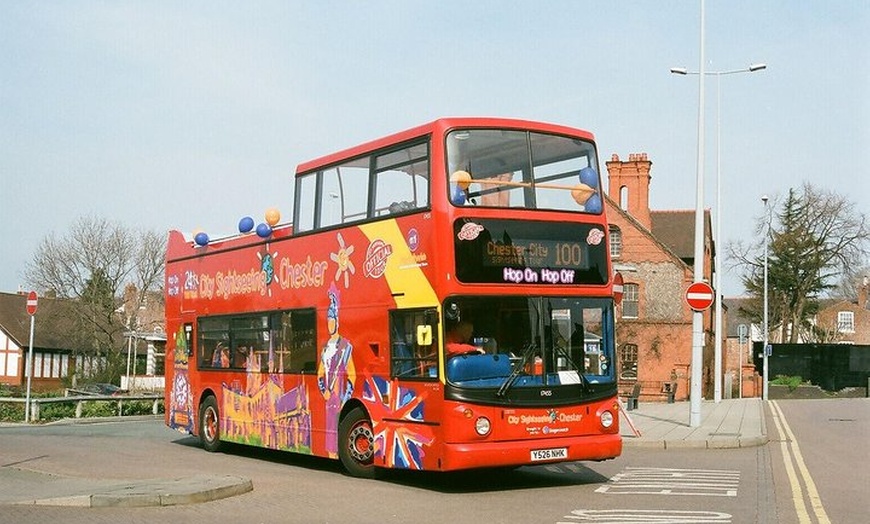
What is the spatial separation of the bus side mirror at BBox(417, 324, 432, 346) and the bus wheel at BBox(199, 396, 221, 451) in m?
7.09

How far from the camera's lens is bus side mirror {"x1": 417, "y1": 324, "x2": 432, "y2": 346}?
1270cm

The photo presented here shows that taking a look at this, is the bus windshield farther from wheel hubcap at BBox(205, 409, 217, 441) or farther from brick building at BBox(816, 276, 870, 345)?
brick building at BBox(816, 276, 870, 345)

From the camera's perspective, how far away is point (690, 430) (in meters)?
23.6

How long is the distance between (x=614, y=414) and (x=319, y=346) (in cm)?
450

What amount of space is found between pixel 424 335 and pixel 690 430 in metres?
12.6

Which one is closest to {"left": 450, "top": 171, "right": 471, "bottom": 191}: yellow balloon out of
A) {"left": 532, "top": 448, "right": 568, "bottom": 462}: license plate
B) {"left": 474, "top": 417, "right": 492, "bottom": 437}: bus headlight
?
{"left": 474, "top": 417, "right": 492, "bottom": 437}: bus headlight

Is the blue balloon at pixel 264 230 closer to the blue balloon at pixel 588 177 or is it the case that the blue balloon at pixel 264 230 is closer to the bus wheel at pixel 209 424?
the bus wheel at pixel 209 424

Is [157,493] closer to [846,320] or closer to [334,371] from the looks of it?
[334,371]

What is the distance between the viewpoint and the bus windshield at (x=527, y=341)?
491 inches

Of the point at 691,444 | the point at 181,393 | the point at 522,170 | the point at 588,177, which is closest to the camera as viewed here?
the point at 522,170

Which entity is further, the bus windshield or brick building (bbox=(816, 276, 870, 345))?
brick building (bbox=(816, 276, 870, 345))

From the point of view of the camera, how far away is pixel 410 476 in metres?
14.7

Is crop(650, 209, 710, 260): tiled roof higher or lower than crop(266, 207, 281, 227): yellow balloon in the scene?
higher

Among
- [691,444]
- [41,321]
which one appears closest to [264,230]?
[691,444]
